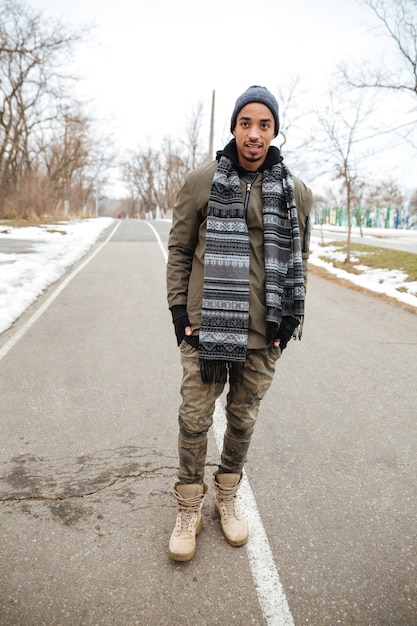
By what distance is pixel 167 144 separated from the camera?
58.1 meters

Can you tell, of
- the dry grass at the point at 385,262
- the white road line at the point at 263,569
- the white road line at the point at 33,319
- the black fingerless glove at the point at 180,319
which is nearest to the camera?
the white road line at the point at 263,569

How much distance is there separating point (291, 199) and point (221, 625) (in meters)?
1.81

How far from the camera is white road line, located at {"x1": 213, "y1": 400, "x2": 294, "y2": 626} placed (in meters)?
1.78

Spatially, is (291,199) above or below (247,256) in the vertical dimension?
above

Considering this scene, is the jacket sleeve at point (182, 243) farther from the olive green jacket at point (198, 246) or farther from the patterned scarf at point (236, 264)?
the patterned scarf at point (236, 264)

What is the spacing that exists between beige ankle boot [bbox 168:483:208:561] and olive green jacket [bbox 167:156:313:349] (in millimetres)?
816

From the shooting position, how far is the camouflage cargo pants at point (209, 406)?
6.75 ft

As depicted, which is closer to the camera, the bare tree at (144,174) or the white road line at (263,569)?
the white road line at (263,569)

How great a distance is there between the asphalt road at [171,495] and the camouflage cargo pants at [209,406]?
42cm

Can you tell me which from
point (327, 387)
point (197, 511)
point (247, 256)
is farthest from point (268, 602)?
point (327, 387)

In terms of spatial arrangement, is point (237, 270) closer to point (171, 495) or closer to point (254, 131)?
point (254, 131)

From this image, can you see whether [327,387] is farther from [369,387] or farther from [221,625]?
[221,625]

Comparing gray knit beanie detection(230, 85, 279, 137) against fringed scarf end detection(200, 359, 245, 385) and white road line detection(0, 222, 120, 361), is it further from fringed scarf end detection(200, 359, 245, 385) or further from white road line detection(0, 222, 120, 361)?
white road line detection(0, 222, 120, 361)

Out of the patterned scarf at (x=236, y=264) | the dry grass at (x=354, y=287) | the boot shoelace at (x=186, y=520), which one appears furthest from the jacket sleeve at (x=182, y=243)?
the dry grass at (x=354, y=287)
